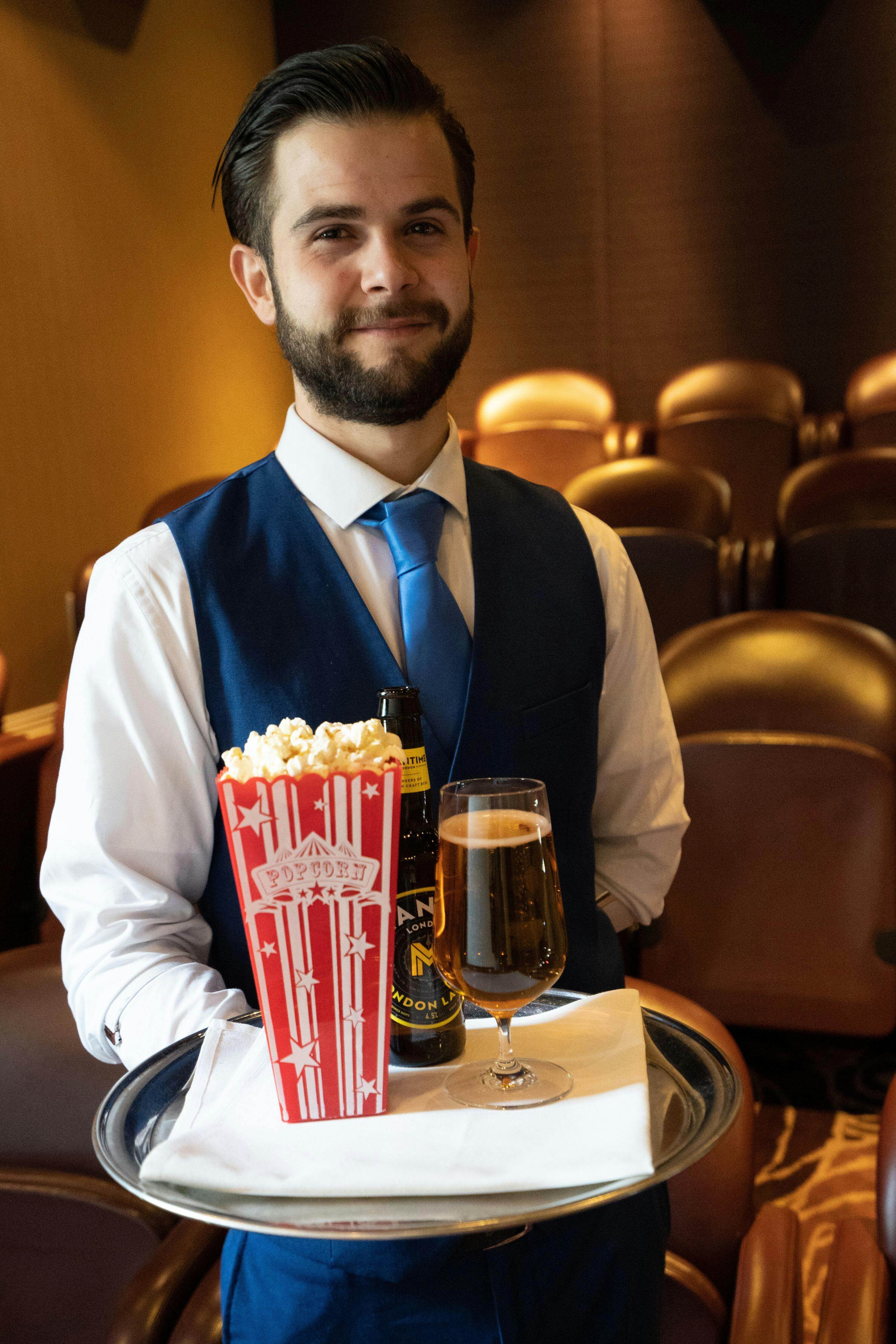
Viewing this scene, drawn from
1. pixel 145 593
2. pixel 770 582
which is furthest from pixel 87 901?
pixel 770 582

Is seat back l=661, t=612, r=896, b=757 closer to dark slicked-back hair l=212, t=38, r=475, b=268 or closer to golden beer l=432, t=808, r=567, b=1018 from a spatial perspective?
dark slicked-back hair l=212, t=38, r=475, b=268

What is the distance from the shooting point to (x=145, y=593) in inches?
39.3

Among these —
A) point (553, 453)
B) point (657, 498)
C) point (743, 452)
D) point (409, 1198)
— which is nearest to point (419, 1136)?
point (409, 1198)

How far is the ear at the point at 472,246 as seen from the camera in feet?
3.86

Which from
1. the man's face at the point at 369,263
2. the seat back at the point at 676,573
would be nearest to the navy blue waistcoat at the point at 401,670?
the man's face at the point at 369,263

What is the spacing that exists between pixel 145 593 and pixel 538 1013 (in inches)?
19.0

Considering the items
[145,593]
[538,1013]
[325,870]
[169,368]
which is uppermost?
[169,368]

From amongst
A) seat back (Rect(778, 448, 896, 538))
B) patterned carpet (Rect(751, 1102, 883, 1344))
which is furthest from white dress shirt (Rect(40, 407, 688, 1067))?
seat back (Rect(778, 448, 896, 538))

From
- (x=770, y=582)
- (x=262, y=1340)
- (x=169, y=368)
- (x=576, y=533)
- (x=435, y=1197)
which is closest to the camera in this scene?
(x=435, y=1197)

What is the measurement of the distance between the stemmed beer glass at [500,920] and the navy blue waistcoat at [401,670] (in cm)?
32

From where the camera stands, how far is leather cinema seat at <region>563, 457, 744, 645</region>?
10.2ft

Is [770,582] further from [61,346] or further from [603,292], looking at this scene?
[603,292]

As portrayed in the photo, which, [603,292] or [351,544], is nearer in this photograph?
[351,544]

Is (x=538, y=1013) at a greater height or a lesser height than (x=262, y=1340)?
greater
